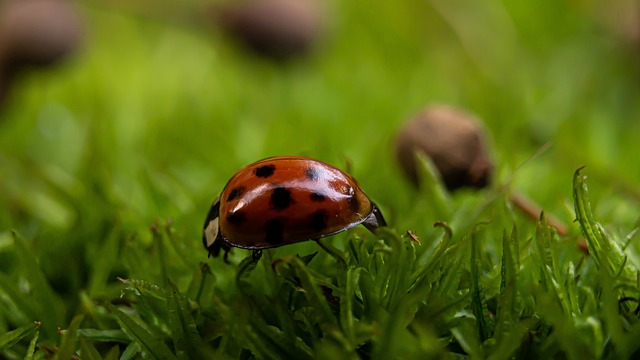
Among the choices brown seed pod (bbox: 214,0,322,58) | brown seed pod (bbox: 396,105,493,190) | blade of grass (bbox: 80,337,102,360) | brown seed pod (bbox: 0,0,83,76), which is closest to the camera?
blade of grass (bbox: 80,337,102,360)

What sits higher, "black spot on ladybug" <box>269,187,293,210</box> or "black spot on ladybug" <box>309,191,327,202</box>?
"black spot on ladybug" <box>309,191,327,202</box>

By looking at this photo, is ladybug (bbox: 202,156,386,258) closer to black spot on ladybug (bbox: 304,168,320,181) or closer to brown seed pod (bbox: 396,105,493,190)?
black spot on ladybug (bbox: 304,168,320,181)

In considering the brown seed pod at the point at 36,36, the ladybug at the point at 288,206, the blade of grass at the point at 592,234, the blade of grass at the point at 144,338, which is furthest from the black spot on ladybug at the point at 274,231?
the brown seed pod at the point at 36,36

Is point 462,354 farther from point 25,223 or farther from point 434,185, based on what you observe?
point 25,223

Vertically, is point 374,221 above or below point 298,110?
above

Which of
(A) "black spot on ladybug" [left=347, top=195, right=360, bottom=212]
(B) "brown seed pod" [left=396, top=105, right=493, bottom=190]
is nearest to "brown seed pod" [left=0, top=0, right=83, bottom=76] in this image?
(B) "brown seed pod" [left=396, top=105, right=493, bottom=190]

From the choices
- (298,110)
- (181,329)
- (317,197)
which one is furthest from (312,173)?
(298,110)

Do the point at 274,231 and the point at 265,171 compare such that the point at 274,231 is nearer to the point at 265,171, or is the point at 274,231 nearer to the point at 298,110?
the point at 265,171
